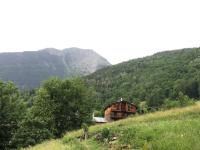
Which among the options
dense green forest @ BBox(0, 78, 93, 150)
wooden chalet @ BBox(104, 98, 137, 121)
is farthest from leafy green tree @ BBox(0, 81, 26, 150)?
wooden chalet @ BBox(104, 98, 137, 121)

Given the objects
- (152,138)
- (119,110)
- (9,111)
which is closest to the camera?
(152,138)

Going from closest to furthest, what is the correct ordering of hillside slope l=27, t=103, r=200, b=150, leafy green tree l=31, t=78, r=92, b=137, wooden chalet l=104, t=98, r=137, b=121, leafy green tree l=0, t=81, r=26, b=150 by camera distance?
hillside slope l=27, t=103, r=200, b=150, leafy green tree l=0, t=81, r=26, b=150, leafy green tree l=31, t=78, r=92, b=137, wooden chalet l=104, t=98, r=137, b=121

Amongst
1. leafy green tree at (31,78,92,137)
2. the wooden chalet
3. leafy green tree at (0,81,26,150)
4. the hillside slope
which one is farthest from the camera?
the wooden chalet

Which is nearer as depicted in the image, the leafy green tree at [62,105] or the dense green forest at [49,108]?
the dense green forest at [49,108]

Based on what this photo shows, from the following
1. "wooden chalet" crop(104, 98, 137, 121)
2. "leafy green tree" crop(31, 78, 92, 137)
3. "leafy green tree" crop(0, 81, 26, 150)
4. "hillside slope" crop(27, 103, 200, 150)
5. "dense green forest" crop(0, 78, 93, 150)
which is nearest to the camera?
"hillside slope" crop(27, 103, 200, 150)

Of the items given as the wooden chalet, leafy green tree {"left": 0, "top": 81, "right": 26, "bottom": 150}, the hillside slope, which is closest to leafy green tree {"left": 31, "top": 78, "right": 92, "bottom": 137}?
leafy green tree {"left": 0, "top": 81, "right": 26, "bottom": 150}

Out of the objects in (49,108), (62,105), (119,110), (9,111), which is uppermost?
(62,105)

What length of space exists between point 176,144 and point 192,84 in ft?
571

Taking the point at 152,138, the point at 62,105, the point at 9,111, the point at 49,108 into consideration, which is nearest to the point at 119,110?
the point at 62,105

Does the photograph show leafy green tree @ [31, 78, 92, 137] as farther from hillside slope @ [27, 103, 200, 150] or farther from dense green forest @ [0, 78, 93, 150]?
hillside slope @ [27, 103, 200, 150]

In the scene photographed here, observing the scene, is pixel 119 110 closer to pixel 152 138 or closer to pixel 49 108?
pixel 49 108

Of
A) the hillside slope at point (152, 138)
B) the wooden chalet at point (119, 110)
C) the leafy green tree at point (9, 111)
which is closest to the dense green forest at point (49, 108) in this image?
the leafy green tree at point (9, 111)

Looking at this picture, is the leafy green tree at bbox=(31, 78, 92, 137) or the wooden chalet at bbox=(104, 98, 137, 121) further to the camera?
the wooden chalet at bbox=(104, 98, 137, 121)

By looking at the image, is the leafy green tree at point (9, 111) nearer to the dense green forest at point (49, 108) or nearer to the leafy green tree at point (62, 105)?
the dense green forest at point (49, 108)
